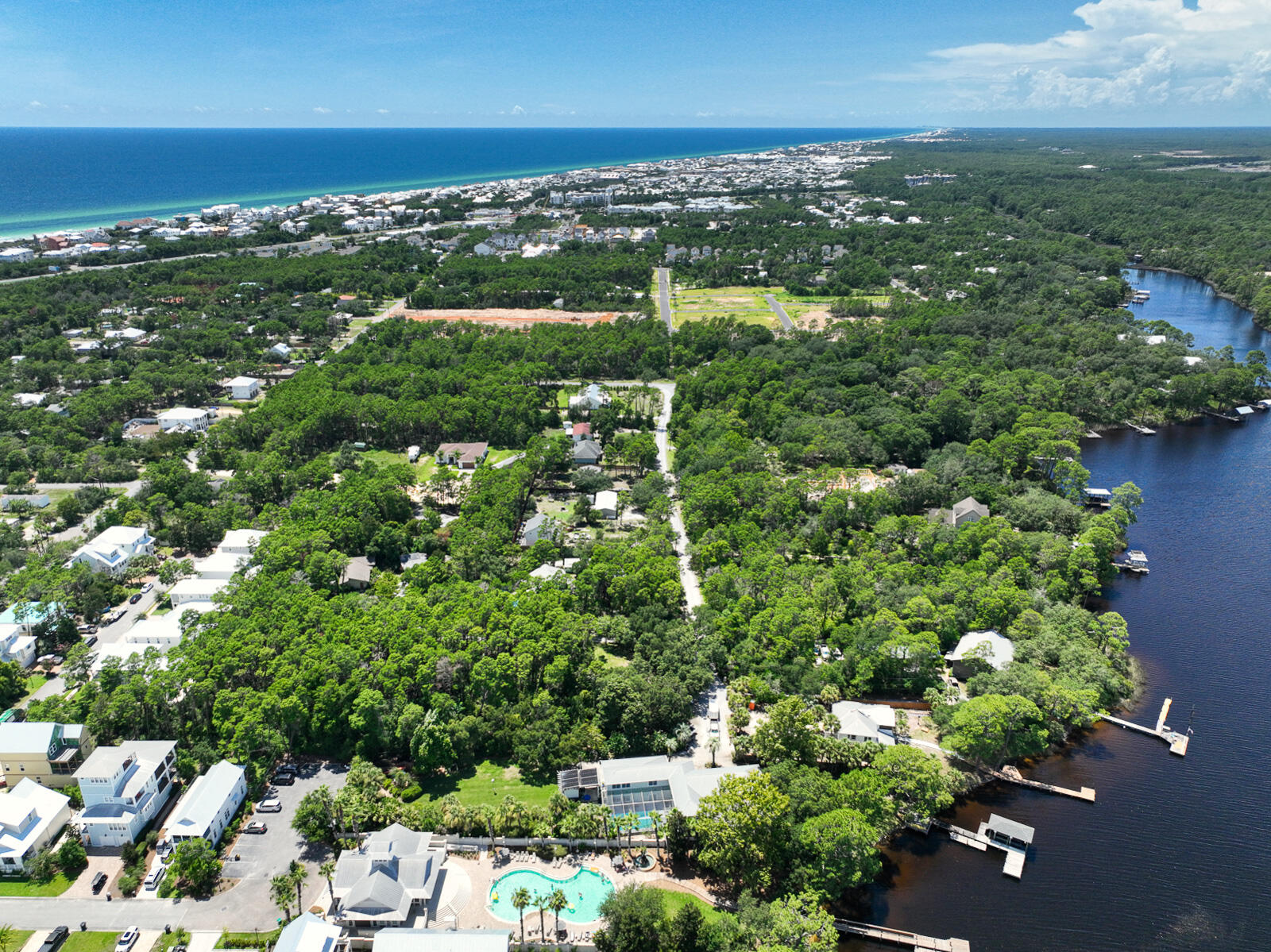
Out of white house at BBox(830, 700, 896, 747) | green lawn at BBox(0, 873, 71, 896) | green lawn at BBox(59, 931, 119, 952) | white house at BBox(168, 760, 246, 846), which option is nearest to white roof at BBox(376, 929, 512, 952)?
green lawn at BBox(59, 931, 119, 952)

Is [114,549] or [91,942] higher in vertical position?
[114,549]

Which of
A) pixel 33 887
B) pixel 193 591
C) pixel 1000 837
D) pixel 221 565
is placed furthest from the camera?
pixel 221 565

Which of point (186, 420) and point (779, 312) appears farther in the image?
point (779, 312)

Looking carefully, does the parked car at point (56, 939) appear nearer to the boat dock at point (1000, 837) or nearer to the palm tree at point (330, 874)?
the palm tree at point (330, 874)

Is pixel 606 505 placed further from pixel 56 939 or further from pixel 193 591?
pixel 56 939

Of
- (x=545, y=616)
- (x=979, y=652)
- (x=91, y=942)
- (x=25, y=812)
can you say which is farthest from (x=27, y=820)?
(x=979, y=652)

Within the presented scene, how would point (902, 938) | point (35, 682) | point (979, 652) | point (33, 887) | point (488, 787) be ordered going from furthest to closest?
point (35, 682) < point (979, 652) < point (488, 787) < point (33, 887) < point (902, 938)

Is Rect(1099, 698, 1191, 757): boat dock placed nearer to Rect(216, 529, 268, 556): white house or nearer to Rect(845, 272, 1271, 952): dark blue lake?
Rect(845, 272, 1271, 952): dark blue lake

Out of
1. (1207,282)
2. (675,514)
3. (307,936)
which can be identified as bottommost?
(307,936)

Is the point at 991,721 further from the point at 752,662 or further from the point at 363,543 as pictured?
the point at 363,543
